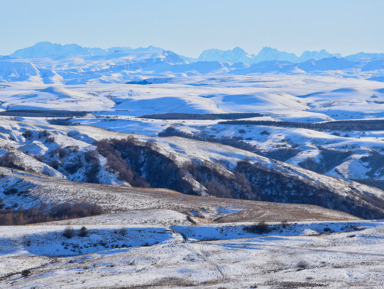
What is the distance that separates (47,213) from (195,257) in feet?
87.8

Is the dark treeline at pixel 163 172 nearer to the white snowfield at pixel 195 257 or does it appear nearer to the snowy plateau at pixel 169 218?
the snowy plateau at pixel 169 218

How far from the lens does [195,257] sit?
4000 cm

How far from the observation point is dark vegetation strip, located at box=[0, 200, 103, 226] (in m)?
56.5

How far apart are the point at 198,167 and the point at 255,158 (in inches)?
661

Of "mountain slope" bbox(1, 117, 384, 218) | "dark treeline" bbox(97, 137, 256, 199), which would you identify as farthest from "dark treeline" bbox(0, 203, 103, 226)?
"dark treeline" bbox(97, 137, 256, 199)

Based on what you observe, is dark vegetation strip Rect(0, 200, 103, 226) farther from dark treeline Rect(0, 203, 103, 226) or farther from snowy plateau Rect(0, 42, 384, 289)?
snowy plateau Rect(0, 42, 384, 289)

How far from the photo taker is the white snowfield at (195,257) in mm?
33469

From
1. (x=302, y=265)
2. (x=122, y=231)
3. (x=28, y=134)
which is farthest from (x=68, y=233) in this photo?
(x=28, y=134)

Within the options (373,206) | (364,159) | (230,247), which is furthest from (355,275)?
(364,159)

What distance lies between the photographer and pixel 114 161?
94438mm

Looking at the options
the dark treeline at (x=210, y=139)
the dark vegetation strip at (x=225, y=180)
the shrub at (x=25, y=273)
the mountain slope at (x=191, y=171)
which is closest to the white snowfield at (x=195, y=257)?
the shrub at (x=25, y=273)

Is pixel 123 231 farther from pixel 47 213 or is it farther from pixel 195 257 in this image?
pixel 47 213

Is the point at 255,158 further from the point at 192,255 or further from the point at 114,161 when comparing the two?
the point at 192,255

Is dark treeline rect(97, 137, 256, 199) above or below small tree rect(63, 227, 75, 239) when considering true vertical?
below
